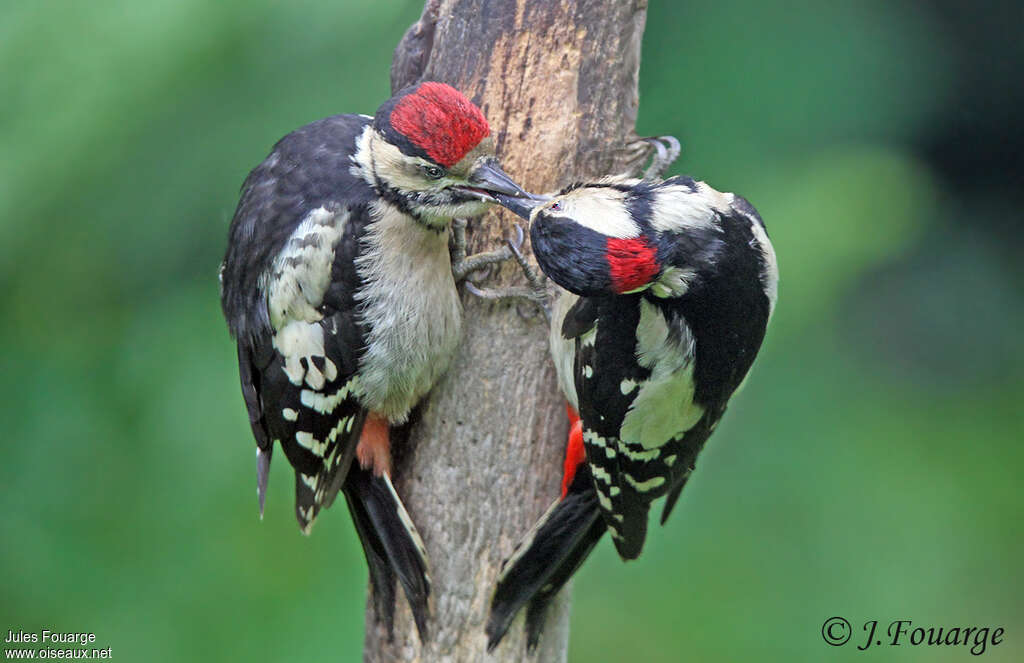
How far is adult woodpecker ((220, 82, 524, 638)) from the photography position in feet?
7.15

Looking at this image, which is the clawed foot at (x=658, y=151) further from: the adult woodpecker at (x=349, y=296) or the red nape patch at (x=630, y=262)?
the red nape patch at (x=630, y=262)

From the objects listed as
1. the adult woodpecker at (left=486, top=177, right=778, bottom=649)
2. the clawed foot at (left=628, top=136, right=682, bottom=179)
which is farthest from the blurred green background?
the adult woodpecker at (left=486, top=177, right=778, bottom=649)

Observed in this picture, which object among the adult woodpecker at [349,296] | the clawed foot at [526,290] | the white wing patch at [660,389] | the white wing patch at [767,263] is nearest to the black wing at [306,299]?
the adult woodpecker at [349,296]

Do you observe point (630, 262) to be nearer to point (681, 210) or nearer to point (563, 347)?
point (681, 210)

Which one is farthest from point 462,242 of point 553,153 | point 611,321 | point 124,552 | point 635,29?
point 124,552

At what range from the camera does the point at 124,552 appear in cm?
286

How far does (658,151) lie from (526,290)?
49 centimetres

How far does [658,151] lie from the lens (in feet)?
8.05

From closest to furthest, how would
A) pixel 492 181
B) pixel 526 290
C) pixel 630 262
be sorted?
pixel 630 262, pixel 492 181, pixel 526 290

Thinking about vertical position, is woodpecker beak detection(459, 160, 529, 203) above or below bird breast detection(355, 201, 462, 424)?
above

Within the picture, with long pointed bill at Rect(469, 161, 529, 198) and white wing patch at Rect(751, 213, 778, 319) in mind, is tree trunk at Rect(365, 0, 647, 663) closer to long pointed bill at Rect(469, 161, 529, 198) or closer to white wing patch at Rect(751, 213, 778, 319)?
long pointed bill at Rect(469, 161, 529, 198)

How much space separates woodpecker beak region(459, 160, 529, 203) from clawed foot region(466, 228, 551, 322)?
0.20 metres

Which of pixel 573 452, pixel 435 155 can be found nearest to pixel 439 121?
pixel 435 155

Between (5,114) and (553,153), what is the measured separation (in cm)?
138
